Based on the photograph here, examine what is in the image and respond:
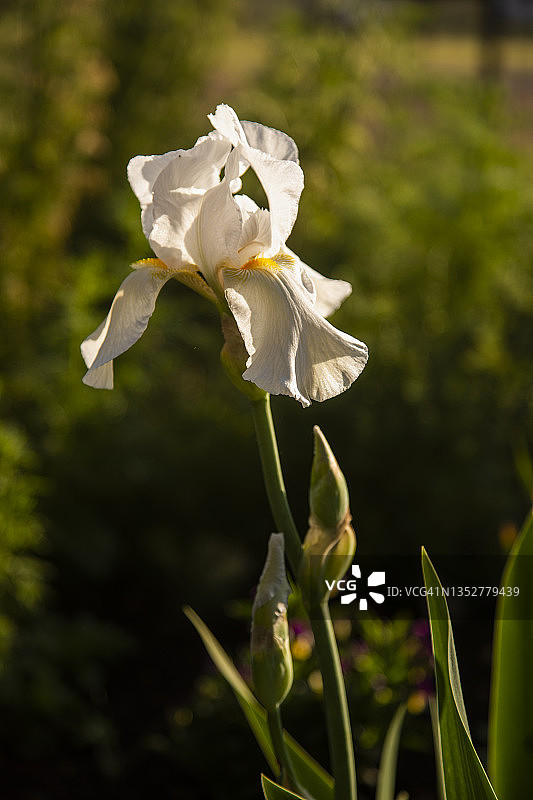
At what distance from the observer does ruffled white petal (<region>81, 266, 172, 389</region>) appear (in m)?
0.66

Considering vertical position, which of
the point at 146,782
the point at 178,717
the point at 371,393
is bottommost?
the point at 146,782

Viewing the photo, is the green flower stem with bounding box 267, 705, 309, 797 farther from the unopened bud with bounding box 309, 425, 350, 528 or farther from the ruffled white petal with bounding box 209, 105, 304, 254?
the ruffled white petal with bounding box 209, 105, 304, 254

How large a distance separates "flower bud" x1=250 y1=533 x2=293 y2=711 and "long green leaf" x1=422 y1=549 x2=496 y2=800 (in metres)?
0.13

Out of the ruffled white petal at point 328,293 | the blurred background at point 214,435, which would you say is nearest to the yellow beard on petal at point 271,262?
the ruffled white petal at point 328,293

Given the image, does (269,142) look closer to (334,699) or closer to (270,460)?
(270,460)

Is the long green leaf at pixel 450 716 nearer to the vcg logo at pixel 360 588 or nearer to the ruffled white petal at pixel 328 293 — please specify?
the vcg logo at pixel 360 588

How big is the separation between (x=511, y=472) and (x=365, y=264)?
936mm

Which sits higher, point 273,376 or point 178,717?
point 273,376

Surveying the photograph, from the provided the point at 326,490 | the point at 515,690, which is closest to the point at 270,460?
the point at 326,490

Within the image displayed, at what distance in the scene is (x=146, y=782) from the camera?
1640mm

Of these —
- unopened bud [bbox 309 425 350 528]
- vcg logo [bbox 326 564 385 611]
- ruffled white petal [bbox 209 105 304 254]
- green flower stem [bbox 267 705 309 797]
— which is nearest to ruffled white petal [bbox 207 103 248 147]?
ruffled white petal [bbox 209 105 304 254]

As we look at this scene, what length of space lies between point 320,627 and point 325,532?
0.27 feet

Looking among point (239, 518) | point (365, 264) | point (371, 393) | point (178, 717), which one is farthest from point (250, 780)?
point (365, 264)

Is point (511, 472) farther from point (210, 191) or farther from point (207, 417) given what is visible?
point (210, 191)
